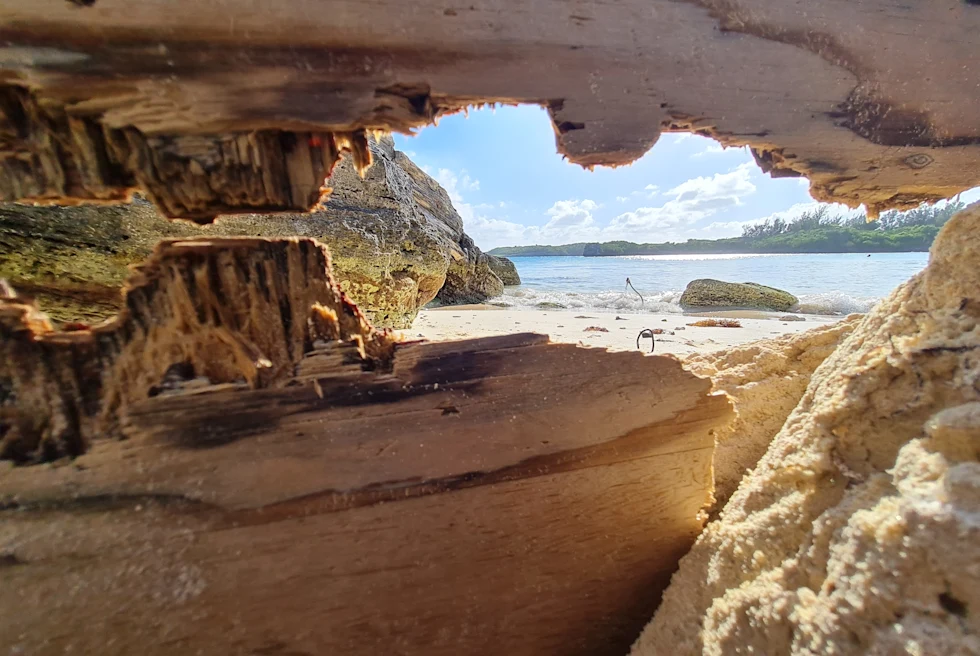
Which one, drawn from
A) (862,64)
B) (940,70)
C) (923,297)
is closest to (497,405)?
(923,297)

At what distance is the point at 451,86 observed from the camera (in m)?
0.83

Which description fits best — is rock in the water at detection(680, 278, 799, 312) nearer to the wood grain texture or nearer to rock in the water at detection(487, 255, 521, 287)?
rock in the water at detection(487, 255, 521, 287)

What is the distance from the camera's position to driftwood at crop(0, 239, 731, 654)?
2.74 ft

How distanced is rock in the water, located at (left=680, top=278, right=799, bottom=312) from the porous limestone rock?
11.4 metres

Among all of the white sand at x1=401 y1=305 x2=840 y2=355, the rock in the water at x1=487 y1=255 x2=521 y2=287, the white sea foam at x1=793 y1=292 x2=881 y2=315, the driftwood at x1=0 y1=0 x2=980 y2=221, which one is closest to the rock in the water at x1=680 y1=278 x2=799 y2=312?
the white sea foam at x1=793 y1=292 x2=881 y2=315

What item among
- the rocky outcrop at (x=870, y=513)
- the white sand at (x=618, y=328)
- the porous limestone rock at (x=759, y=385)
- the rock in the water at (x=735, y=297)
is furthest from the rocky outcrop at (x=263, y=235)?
the rock in the water at (x=735, y=297)

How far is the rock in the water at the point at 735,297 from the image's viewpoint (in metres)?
11.5

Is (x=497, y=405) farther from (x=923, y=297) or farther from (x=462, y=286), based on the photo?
(x=462, y=286)

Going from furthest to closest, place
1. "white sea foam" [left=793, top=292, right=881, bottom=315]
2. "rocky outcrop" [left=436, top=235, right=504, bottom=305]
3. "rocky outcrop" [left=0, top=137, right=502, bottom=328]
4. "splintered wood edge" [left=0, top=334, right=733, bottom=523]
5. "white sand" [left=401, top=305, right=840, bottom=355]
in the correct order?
"rocky outcrop" [left=436, top=235, right=504, bottom=305]
"white sea foam" [left=793, top=292, right=881, bottom=315]
"white sand" [left=401, top=305, right=840, bottom=355]
"rocky outcrop" [left=0, top=137, right=502, bottom=328]
"splintered wood edge" [left=0, top=334, right=733, bottom=523]

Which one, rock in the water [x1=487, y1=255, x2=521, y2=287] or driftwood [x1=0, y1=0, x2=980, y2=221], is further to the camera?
rock in the water [x1=487, y1=255, x2=521, y2=287]

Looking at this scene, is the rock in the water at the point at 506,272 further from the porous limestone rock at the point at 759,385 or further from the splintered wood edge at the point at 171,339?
the splintered wood edge at the point at 171,339

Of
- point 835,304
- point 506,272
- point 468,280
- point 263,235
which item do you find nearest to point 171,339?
point 263,235

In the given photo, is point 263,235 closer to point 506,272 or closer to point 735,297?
point 735,297

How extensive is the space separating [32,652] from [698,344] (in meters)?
6.20
